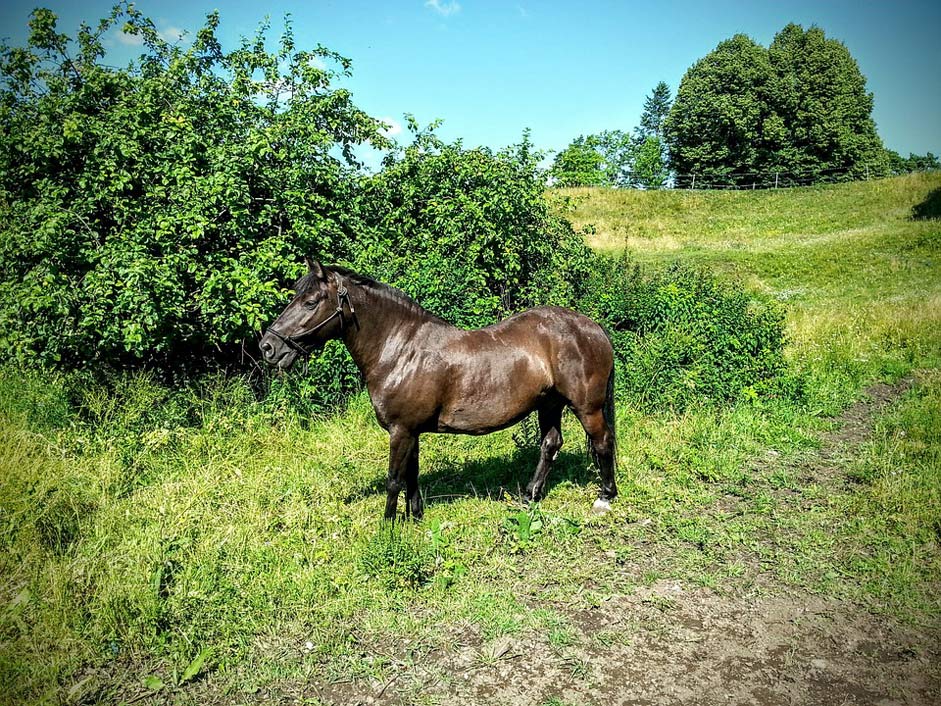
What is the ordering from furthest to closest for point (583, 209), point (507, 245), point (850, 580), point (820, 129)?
point (820, 129)
point (583, 209)
point (507, 245)
point (850, 580)

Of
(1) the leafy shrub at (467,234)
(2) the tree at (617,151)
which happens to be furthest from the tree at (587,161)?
(1) the leafy shrub at (467,234)

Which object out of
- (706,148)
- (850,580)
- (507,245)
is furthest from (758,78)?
(850,580)

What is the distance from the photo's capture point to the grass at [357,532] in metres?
3.89

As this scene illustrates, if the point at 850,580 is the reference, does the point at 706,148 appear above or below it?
above

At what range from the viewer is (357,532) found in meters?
5.17

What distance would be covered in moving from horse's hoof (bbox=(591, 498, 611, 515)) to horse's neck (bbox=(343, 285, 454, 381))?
2.39 meters

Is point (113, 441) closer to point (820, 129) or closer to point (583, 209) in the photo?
point (583, 209)

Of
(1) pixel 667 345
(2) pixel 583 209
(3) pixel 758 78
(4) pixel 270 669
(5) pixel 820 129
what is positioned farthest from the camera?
(3) pixel 758 78

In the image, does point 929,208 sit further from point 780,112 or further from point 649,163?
point 649,163

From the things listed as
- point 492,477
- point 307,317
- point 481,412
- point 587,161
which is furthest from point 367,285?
point 587,161

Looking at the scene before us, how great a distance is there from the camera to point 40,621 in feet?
12.8

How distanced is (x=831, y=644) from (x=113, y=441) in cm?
693

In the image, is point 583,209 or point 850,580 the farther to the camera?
point 583,209

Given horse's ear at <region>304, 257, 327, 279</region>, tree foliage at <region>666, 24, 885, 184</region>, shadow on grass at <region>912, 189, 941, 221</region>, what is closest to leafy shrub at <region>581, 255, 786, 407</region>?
horse's ear at <region>304, 257, 327, 279</region>
